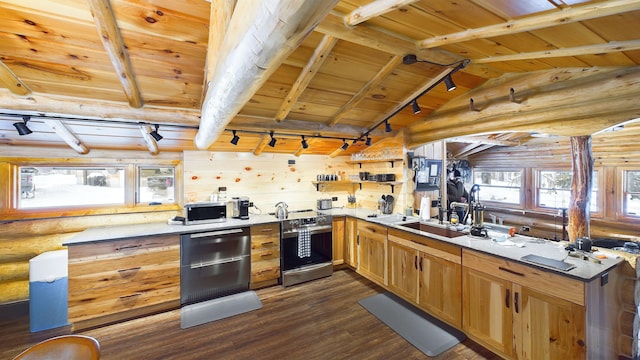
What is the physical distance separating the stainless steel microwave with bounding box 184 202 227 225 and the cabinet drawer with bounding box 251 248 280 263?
666mm

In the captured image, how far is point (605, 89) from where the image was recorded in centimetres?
A: 200

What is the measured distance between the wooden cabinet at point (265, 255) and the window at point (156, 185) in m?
1.48

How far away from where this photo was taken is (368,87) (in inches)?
110

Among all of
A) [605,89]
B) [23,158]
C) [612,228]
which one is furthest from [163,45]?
[612,228]

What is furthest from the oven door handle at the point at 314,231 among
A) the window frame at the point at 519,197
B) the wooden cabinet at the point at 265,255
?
the window frame at the point at 519,197

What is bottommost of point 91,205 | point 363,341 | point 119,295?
point 363,341

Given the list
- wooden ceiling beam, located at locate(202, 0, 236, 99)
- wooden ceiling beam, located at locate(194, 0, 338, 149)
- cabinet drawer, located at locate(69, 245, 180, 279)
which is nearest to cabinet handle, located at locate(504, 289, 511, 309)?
wooden ceiling beam, located at locate(194, 0, 338, 149)

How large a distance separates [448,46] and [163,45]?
7.50 ft

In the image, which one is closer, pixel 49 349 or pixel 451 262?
pixel 49 349

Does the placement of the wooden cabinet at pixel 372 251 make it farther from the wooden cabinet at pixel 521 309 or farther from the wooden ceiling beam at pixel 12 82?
the wooden ceiling beam at pixel 12 82

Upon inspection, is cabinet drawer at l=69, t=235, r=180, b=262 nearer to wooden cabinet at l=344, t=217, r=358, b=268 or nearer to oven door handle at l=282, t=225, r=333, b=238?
oven door handle at l=282, t=225, r=333, b=238

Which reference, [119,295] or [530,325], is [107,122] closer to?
[119,295]

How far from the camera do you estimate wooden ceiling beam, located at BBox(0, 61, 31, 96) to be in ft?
6.26

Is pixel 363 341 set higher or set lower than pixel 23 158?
lower
